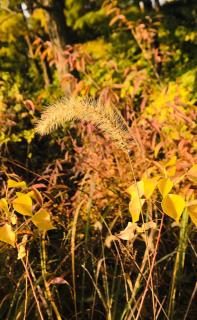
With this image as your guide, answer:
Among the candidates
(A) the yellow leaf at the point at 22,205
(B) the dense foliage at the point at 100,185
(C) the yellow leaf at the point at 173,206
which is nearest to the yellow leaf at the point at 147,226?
(B) the dense foliage at the point at 100,185

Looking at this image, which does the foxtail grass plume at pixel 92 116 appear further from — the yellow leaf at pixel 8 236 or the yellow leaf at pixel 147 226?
the yellow leaf at pixel 8 236

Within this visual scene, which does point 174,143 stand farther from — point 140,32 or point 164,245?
point 140,32

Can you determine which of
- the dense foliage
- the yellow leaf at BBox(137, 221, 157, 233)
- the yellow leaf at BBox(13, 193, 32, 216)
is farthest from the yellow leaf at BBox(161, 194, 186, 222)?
the yellow leaf at BBox(13, 193, 32, 216)

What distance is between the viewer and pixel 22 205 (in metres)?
1.39

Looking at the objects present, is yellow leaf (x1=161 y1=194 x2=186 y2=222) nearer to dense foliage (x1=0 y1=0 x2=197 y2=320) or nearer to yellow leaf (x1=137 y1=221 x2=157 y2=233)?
dense foliage (x1=0 y1=0 x2=197 y2=320)

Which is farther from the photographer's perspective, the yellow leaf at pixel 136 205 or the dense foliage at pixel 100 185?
the dense foliage at pixel 100 185

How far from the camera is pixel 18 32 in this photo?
7711 mm

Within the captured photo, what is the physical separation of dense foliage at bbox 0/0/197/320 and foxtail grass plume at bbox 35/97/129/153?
0.04m

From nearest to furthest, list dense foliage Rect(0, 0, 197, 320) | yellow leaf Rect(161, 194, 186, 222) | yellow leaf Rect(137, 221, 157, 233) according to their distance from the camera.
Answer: yellow leaf Rect(161, 194, 186, 222) < yellow leaf Rect(137, 221, 157, 233) < dense foliage Rect(0, 0, 197, 320)

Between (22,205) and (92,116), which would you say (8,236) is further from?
(92,116)

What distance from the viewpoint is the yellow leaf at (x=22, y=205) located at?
1386 millimetres

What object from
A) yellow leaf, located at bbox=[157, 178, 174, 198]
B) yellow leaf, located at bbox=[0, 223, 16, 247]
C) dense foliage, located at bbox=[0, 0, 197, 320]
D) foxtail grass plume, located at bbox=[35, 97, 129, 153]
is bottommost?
dense foliage, located at bbox=[0, 0, 197, 320]

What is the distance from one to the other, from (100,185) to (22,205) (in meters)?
1.79

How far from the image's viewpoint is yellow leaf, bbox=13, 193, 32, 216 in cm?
139
